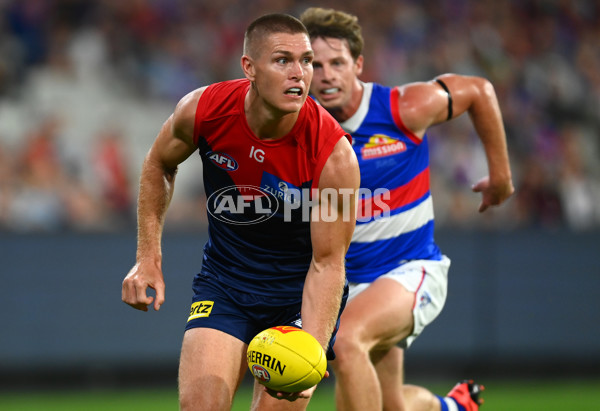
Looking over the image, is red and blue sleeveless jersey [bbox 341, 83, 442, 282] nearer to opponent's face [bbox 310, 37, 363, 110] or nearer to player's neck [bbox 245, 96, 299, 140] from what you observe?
opponent's face [bbox 310, 37, 363, 110]

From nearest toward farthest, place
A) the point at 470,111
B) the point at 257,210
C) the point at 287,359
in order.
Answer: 1. the point at 287,359
2. the point at 257,210
3. the point at 470,111

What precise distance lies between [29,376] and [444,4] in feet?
26.9

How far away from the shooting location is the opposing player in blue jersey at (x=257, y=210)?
480 centimetres

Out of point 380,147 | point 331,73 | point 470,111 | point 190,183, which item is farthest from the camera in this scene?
point 190,183

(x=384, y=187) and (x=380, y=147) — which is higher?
(x=380, y=147)

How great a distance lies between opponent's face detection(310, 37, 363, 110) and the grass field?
4.36 m

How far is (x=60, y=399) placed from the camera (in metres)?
10.1

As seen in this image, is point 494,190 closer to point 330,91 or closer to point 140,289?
point 330,91

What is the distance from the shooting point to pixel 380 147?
6.16 metres

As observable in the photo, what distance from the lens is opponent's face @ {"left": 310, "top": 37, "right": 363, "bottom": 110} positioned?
6.00 metres

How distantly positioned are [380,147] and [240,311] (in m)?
1.63

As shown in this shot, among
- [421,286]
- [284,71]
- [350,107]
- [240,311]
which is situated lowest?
[240,311]

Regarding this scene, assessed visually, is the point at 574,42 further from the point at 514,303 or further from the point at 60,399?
Result: the point at 60,399

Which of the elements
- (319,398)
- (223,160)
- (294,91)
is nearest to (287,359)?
(223,160)
